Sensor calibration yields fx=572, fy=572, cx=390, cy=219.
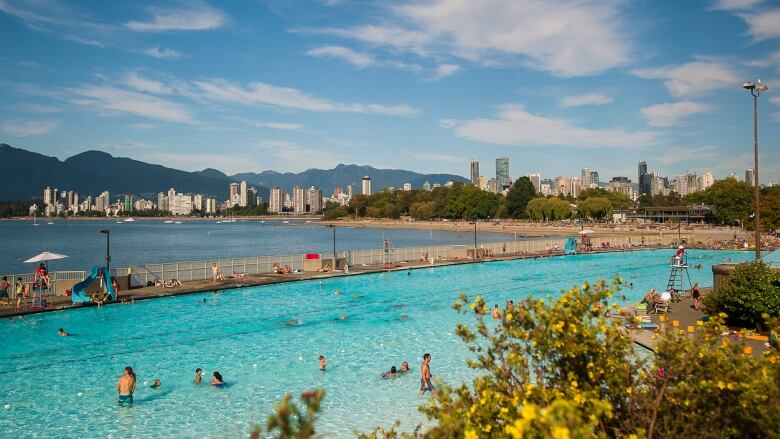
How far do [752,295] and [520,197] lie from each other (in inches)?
6152

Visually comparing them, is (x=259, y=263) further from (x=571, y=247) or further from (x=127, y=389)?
(x=571, y=247)

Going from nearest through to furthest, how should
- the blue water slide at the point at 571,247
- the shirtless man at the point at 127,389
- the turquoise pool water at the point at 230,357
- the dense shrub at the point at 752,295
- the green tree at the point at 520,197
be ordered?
the turquoise pool water at the point at 230,357
the shirtless man at the point at 127,389
the dense shrub at the point at 752,295
the blue water slide at the point at 571,247
the green tree at the point at 520,197

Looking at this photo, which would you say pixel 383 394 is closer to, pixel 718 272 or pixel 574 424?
pixel 574 424

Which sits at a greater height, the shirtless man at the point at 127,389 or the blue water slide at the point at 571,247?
the blue water slide at the point at 571,247

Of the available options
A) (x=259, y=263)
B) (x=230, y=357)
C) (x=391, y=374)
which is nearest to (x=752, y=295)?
(x=391, y=374)

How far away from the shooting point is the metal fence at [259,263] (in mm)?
33219

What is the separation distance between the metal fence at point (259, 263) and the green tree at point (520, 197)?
107818 mm

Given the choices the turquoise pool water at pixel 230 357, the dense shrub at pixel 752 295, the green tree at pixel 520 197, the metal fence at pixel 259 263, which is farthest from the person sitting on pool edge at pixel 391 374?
the green tree at pixel 520 197

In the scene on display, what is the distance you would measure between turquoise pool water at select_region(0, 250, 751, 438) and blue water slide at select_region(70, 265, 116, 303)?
Answer: 3.07 ft

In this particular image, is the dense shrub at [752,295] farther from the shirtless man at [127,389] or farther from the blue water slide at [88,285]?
the blue water slide at [88,285]

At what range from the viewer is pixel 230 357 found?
20.6 metres

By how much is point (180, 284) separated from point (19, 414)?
20.6 metres


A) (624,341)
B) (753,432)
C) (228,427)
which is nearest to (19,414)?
(228,427)

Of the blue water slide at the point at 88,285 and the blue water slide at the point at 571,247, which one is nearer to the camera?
the blue water slide at the point at 88,285
